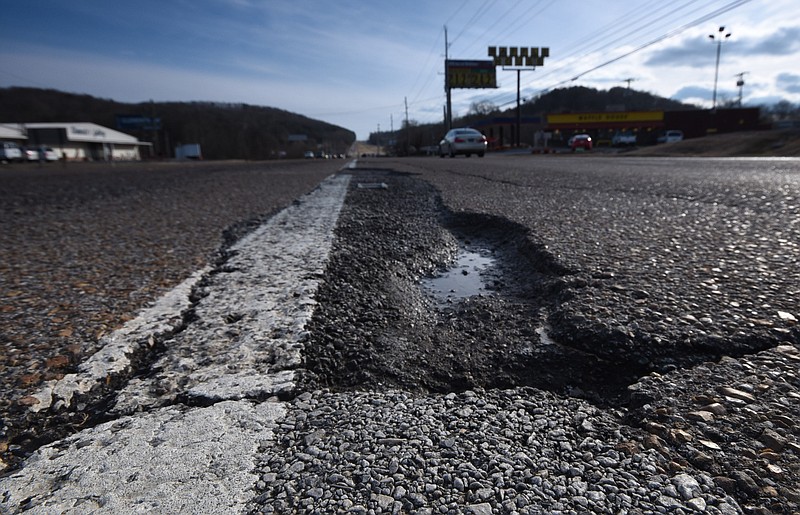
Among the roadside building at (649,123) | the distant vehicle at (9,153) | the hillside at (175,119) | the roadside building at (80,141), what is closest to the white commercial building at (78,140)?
the roadside building at (80,141)

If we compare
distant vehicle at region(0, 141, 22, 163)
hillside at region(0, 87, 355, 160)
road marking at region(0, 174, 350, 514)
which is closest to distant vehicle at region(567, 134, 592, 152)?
road marking at region(0, 174, 350, 514)

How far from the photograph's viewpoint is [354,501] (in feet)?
2.88

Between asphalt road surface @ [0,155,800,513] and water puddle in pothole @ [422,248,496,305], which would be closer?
asphalt road surface @ [0,155,800,513]

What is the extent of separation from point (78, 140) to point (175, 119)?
46.5 meters

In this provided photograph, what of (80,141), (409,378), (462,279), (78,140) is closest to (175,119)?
(80,141)

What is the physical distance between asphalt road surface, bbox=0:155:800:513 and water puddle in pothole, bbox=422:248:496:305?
0.02 m

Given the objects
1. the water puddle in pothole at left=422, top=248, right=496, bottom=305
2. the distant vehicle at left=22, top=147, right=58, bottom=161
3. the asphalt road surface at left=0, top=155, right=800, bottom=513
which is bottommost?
the water puddle in pothole at left=422, top=248, right=496, bottom=305

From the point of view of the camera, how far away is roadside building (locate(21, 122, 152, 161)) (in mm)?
71438

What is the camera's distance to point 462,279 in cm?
271

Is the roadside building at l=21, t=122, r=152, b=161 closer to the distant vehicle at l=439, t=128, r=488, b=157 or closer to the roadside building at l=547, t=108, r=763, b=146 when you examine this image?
the distant vehicle at l=439, t=128, r=488, b=157

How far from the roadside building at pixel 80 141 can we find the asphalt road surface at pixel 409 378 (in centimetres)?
7327

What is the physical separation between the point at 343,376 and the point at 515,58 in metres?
64.3

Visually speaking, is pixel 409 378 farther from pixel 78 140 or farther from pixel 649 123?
pixel 78 140

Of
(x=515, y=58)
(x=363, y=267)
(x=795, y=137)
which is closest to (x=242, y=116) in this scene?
(x=515, y=58)
